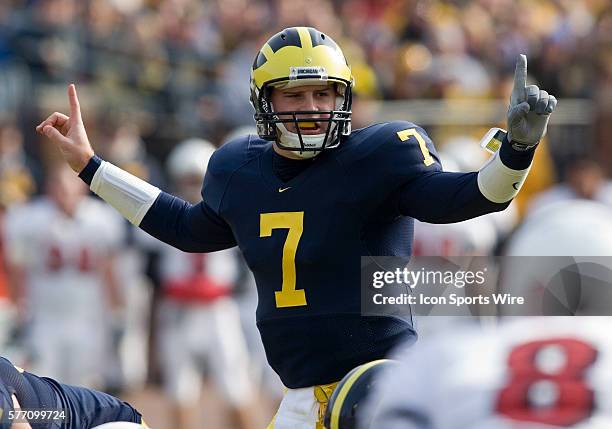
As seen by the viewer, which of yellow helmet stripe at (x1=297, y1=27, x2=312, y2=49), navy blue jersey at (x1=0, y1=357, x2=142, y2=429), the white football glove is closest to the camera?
the white football glove

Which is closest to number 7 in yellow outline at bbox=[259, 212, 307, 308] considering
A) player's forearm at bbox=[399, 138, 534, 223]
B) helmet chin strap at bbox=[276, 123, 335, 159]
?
helmet chin strap at bbox=[276, 123, 335, 159]

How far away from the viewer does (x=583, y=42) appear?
1145 centimetres

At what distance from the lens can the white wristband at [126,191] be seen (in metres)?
4.76

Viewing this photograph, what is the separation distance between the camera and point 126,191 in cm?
477

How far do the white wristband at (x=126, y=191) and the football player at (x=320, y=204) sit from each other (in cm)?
36

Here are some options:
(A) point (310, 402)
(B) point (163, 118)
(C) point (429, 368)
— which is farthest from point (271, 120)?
(B) point (163, 118)

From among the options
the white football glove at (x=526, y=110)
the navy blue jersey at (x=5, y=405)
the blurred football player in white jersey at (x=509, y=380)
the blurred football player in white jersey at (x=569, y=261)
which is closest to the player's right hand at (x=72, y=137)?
the navy blue jersey at (x=5, y=405)

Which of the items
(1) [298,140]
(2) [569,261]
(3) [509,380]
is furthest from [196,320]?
(3) [509,380]

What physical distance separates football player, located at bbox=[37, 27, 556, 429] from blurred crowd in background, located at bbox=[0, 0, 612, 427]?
3857 millimetres

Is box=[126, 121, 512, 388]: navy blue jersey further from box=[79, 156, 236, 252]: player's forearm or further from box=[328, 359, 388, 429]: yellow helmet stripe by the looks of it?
box=[328, 359, 388, 429]: yellow helmet stripe

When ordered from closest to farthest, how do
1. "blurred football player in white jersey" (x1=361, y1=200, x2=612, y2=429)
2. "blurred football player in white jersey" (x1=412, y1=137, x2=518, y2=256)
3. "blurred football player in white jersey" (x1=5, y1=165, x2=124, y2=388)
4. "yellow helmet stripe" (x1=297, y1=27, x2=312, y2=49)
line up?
"blurred football player in white jersey" (x1=361, y1=200, x2=612, y2=429)
"yellow helmet stripe" (x1=297, y1=27, x2=312, y2=49)
"blurred football player in white jersey" (x1=412, y1=137, x2=518, y2=256)
"blurred football player in white jersey" (x1=5, y1=165, x2=124, y2=388)

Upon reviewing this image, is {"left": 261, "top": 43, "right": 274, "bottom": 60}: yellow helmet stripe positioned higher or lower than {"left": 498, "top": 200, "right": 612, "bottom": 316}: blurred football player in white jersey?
higher

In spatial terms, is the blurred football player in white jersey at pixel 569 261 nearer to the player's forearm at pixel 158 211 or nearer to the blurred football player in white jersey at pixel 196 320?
the player's forearm at pixel 158 211

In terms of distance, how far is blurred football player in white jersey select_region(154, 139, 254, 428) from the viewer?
373 inches
